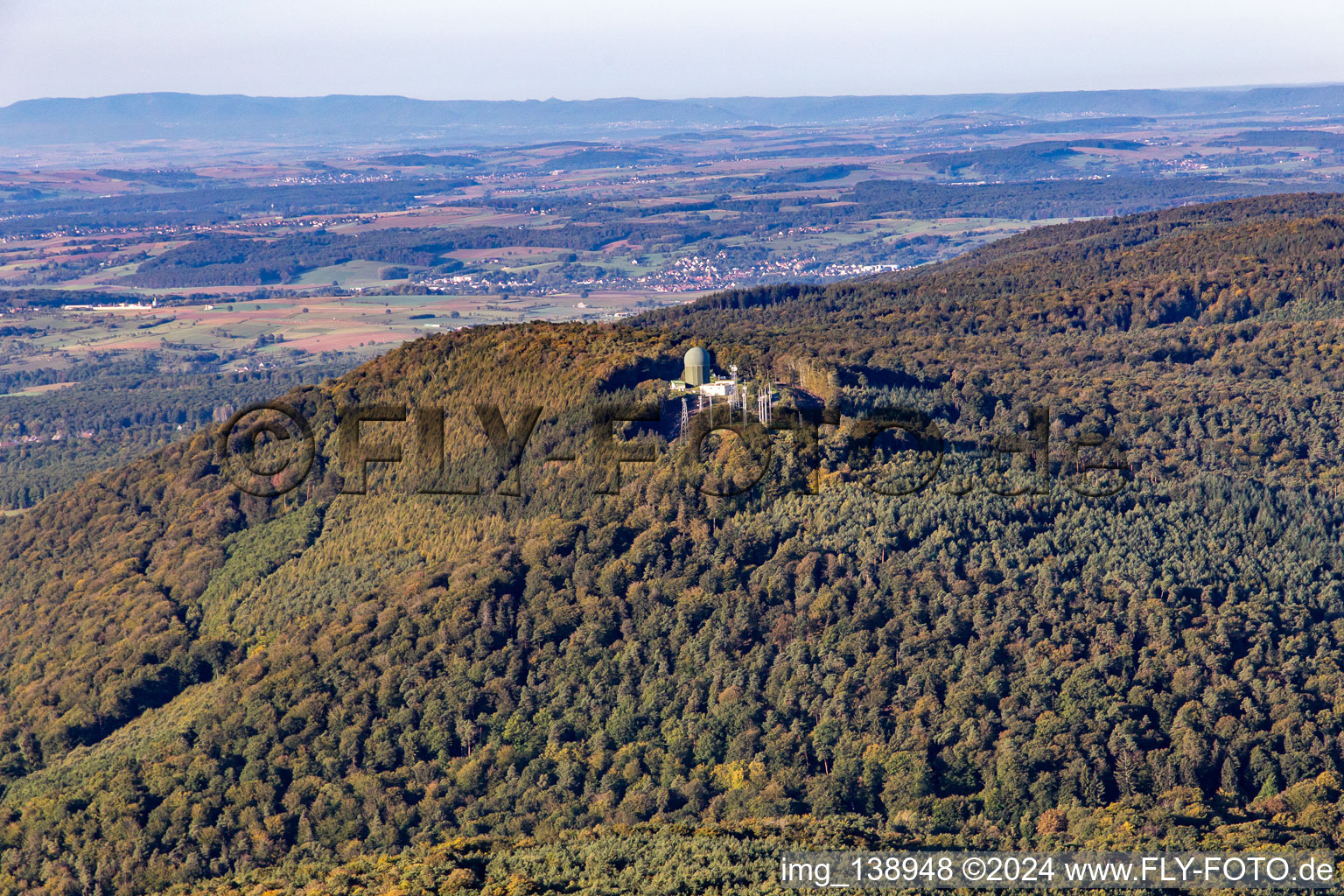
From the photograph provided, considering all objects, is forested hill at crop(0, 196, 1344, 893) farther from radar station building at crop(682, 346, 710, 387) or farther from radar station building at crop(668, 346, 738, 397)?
radar station building at crop(682, 346, 710, 387)

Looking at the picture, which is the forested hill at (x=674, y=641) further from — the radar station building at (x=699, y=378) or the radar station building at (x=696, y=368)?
the radar station building at (x=696, y=368)

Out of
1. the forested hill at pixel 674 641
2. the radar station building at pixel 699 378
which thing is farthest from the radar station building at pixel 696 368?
the forested hill at pixel 674 641

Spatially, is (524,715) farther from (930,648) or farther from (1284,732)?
(1284,732)

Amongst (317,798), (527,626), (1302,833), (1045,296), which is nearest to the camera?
(1302,833)

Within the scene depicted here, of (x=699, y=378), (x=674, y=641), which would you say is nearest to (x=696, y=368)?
(x=699, y=378)

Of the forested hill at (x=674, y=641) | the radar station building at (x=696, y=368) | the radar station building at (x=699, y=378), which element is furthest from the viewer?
the radar station building at (x=696, y=368)

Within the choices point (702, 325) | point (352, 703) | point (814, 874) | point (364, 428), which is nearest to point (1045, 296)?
point (702, 325)

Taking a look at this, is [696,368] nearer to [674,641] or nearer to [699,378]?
[699,378]

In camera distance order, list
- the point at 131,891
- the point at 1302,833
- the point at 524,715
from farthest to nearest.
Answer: the point at 524,715, the point at 131,891, the point at 1302,833

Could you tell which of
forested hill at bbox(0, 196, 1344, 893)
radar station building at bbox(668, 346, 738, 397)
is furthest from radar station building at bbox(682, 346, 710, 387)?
forested hill at bbox(0, 196, 1344, 893)
